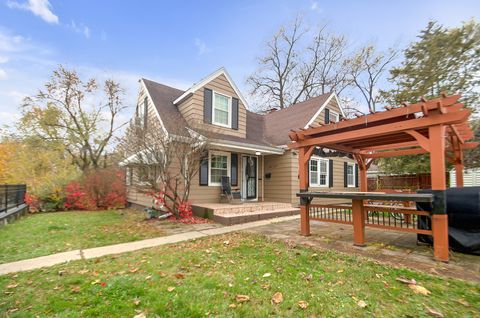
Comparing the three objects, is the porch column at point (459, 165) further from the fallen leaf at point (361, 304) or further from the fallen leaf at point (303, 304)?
the fallen leaf at point (303, 304)

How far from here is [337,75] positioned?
22.2 meters

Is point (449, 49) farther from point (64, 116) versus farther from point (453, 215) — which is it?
point (64, 116)

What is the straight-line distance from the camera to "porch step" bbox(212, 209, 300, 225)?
722 centimetres

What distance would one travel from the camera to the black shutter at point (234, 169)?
33.2 ft

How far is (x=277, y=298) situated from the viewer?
262 cm

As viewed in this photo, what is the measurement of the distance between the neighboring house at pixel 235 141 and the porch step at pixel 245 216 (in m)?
1.75

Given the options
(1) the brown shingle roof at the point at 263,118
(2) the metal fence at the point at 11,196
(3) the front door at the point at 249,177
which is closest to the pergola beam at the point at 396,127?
(1) the brown shingle roof at the point at 263,118

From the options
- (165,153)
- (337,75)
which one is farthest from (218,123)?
(337,75)

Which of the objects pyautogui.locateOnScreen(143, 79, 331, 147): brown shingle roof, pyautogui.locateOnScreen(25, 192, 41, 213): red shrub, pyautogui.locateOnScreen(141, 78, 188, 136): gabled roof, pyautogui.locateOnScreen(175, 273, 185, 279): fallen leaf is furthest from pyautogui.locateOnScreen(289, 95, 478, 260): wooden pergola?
pyautogui.locateOnScreen(25, 192, 41, 213): red shrub

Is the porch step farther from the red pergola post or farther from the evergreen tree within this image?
the evergreen tree

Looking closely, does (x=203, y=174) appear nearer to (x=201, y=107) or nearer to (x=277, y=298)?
(x=201, y=107)

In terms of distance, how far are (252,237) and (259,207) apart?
128 inches

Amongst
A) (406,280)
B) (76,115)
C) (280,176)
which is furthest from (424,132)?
(76,115)

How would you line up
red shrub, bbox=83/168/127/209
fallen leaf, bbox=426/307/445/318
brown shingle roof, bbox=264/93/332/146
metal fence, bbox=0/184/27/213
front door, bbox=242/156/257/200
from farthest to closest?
brown shingle roof, bbox=264/93/332/146 → red shrub, bbox=83/168/127/209 → front door, bbox=242/156/257/200 → metal fence, bbox=0/184/27/213 → fallen leaf, bbox=426/307/445/318
